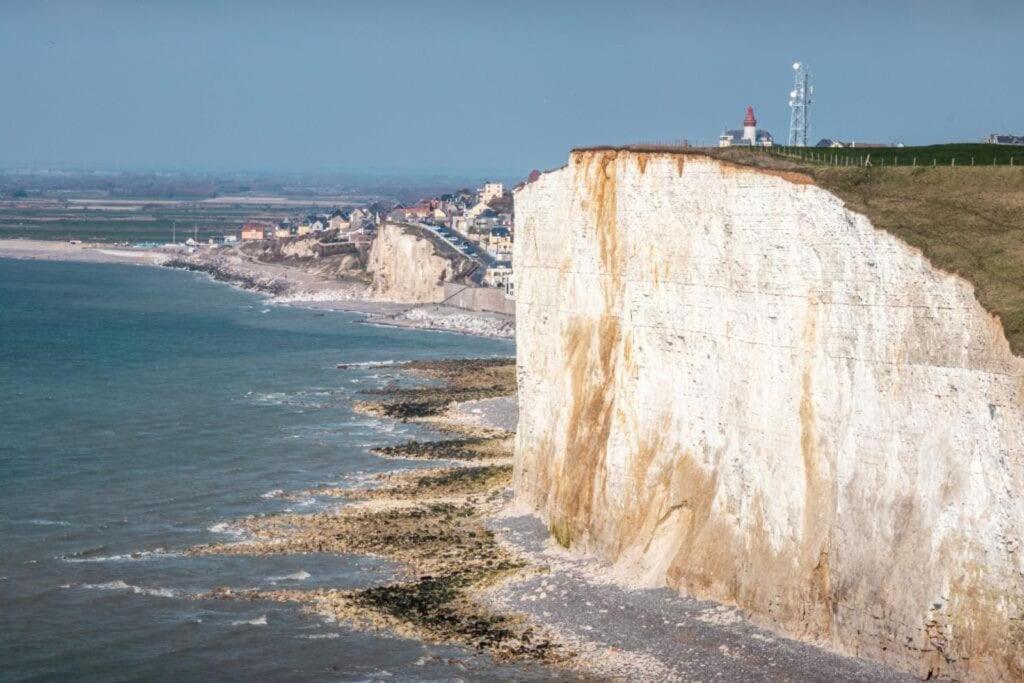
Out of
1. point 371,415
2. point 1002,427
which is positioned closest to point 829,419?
point 1002,427

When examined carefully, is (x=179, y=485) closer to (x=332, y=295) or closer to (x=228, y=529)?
(x=228, y=529)

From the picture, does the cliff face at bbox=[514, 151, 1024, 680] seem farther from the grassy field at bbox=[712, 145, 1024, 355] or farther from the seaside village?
the seaside village

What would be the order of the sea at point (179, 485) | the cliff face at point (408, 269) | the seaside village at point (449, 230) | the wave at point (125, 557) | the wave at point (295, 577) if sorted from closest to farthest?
the sea at point (179, 485), the wave at point (295, 577), the wave at point (125, 557), the cliff face at point (408, 269), the seaside village at point (449, 230)

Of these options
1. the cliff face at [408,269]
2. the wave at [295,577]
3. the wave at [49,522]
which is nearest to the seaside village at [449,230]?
the cliff face at [408,269]

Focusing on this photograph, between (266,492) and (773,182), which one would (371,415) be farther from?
(773,182)

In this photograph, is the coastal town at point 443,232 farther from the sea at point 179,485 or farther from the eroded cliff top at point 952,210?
the eroded cliff top at point 952,210

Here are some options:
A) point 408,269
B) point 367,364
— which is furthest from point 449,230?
point 367,364

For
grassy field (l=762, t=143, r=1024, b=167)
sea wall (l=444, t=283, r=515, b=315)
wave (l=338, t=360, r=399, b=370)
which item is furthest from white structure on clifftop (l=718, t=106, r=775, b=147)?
sea wall (l=444, t=283, r=515, b=315)
